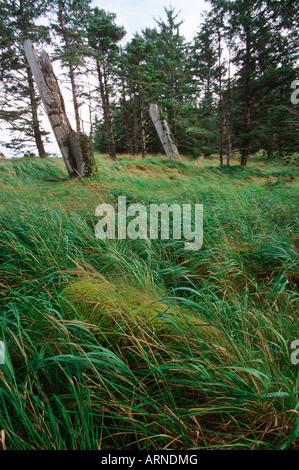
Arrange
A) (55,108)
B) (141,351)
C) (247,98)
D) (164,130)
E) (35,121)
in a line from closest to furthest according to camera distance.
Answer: (141,351) → (55,108) → (247,98) → (35,121) → (164,130)

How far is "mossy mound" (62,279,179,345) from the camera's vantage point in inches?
39.7

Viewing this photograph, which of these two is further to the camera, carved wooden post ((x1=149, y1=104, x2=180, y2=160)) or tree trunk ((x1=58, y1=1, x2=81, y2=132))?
tree trunk ((x1=58, y1=1, x2=81, y2=132))

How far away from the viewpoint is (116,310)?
996mm

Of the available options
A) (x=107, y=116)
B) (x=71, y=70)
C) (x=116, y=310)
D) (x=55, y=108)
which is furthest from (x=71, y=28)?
(x=116, y=310)

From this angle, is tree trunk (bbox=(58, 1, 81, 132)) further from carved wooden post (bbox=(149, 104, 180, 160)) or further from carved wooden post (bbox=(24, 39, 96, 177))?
carved wooden post (bbox=(24, 39, 96, 177))

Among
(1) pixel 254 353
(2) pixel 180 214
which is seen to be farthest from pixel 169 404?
(2) pixel 180 214

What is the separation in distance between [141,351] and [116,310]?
0.22 metres

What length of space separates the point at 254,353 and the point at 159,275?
0.81 meters

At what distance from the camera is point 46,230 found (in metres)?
1.87

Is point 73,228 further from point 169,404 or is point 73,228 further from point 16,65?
point 16,65

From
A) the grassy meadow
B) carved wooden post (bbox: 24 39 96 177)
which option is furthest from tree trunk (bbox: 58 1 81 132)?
the grassy meadow

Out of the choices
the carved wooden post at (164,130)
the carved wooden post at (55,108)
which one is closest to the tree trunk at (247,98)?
the carved wooden post at (164,130)

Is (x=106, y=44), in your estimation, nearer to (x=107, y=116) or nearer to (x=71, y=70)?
(x=71, y=70)

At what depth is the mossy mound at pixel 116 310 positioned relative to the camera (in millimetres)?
1008
